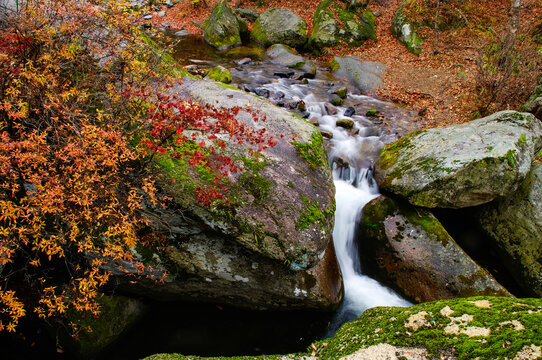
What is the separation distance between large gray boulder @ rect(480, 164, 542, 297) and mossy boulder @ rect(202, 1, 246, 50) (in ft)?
50.8

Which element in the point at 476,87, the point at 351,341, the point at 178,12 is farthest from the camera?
the point at 178,12

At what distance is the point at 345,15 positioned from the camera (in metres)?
17.6

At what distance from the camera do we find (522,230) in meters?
6.59

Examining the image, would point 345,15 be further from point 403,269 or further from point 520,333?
point 520,333

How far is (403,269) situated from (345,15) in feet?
53.0

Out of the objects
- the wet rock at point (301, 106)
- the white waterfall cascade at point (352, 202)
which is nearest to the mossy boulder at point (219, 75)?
the wet rock at point (301, 106)

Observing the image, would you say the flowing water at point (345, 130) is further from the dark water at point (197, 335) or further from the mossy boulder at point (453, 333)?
the mossy boulder at point (453, 333)

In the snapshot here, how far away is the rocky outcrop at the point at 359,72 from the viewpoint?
43.6 feet

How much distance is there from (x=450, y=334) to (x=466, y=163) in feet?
15.5

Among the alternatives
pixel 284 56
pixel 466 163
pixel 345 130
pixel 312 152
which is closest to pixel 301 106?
pixel 345 130

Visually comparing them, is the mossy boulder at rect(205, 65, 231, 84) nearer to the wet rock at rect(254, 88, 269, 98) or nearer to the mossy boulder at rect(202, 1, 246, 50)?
the wet rock at rect(254, 88, 269, 98)

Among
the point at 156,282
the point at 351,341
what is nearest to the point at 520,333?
the point at 351,341

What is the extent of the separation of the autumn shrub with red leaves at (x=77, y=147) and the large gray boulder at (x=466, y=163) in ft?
12.3

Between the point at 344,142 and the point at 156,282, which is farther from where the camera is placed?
the point at 344,142
